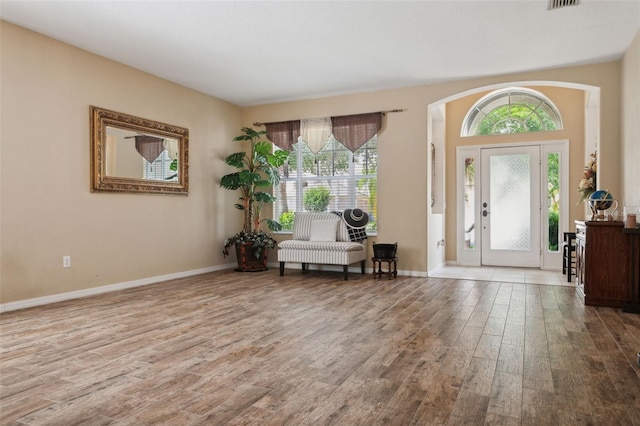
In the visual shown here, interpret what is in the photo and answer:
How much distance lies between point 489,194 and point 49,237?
5939 mm

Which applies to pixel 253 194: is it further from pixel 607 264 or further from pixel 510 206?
pixel 607 264

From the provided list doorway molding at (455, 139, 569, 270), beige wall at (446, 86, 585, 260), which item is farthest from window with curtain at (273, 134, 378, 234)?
beige wall at (446, 86, 585, 260)

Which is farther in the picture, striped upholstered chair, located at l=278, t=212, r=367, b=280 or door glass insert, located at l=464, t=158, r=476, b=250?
door glass insert, located at l=464, t=158, r=476, b=250

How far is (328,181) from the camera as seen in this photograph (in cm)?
655

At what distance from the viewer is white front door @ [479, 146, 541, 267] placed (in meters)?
6.46

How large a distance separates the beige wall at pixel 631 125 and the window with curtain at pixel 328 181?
2.94 meters

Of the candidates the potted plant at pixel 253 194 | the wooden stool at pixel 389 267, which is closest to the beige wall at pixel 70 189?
the potted plant at pixel 253 194

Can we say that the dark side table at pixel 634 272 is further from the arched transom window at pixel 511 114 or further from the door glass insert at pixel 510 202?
the arched transom window at pixel 511 114

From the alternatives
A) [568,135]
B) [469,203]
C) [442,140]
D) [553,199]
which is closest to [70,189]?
[442,140]

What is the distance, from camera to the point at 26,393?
2.02m

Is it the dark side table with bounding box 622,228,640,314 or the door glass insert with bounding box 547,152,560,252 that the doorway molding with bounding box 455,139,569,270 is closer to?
the door glass insert with bounding box 547,152,560,252

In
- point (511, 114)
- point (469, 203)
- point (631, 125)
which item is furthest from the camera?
point (469, 203)

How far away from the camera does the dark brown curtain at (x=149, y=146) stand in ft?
17.1

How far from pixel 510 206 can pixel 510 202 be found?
0.06m
